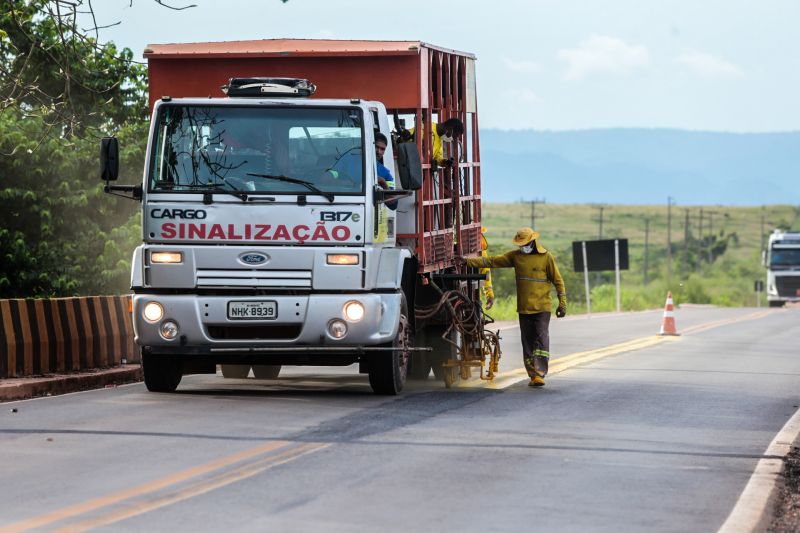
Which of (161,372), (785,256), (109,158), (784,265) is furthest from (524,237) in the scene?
(784,265)

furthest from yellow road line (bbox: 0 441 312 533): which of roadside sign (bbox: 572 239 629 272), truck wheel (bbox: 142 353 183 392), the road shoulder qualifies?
roadside sign (bbox: 572 239 629 272)

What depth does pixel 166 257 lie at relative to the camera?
44.9ft

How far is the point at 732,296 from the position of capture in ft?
349

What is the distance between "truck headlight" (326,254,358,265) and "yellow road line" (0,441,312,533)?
3.07 metres

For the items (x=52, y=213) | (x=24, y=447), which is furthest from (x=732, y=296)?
(x=24, y=447)

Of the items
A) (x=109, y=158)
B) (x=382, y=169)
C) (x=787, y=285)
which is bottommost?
(x=787, y=285)

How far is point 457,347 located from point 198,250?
12.8 feet

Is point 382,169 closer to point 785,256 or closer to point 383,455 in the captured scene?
point 383,455

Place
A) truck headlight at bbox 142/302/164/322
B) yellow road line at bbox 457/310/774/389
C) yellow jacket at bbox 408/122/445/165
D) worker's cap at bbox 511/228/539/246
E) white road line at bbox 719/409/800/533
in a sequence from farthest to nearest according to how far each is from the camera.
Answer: yellow road line at bbox 457/310/774/389 → worker's cap at bbox 511/228/539/246 → yellow jacket at bbox 408/122/445/165 → truck headlight at bbox 142/302/164/322 → white road line at bbox 719/409/800/533

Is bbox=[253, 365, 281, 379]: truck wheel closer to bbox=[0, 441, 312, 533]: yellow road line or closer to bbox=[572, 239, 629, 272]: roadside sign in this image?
bbox=[0, 441, 312, 533]: yellow road line

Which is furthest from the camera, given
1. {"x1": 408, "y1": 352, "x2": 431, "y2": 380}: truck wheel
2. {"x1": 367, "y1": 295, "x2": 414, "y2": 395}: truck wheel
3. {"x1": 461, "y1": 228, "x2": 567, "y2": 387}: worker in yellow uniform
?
{"x1": 408, "y1": 352, "x2": 431, "y2": 380}: truck wheel

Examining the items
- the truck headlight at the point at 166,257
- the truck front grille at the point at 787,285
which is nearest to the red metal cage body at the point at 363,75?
the truck headlight at the point at 166,257

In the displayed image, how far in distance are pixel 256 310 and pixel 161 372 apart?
1.70m

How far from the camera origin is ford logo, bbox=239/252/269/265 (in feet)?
44.5
